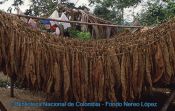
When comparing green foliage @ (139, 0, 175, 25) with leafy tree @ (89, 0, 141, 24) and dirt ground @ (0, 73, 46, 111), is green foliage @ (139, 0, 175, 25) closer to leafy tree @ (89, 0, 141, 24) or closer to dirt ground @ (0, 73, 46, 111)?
leafy tree @ (89, 0, 141, 24)

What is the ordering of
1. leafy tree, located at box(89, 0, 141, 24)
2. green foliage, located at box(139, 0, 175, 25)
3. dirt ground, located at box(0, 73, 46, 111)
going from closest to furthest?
1. dirt ground, located at box(0, 73, 46, 111)
2. green foliage, located at box(139, 0, 175, 25)
3. leafy tree, located at box(89, 0, 141, 24)

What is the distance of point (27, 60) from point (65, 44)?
0.73 m

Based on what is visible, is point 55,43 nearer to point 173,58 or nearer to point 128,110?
point 173,58

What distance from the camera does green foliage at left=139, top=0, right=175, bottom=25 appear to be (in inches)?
542

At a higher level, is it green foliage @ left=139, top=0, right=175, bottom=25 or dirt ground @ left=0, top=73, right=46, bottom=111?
green foliage @ left=139, top=0, right=175, bottom=25

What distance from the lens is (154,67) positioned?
5738 millimetres

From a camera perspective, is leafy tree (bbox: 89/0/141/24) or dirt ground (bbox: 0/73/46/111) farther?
leafy tree (bbox: 89/0/141/24)

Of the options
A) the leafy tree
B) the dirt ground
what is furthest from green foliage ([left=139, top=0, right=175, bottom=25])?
the dirt ground

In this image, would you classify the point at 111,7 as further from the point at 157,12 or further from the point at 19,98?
the point at 19,98

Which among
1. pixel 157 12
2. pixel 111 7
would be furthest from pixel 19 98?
pixel 111 7

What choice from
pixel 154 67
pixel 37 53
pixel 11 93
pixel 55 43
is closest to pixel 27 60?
pixel 37 53

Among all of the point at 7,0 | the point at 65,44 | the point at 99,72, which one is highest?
the point at 7,0

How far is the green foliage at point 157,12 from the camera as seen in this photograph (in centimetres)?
1377

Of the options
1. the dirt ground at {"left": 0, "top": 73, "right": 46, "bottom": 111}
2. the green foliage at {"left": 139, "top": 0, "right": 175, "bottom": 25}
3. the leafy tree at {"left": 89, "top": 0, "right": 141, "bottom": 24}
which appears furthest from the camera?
the leafy tree at {"left": 89, "top": 0, "right": 141, "bottom": 24}
